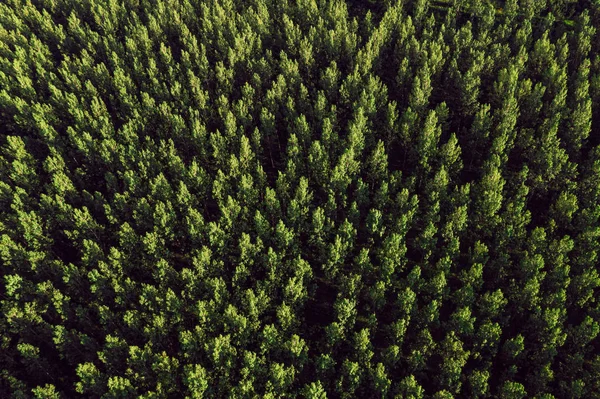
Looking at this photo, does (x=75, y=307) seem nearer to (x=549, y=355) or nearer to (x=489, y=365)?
(x=489, y=365)

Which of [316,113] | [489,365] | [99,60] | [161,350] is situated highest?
[99,60]

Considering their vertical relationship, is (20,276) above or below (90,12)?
below

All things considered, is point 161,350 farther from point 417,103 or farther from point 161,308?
point 417,103

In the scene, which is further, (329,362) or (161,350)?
(161,350)

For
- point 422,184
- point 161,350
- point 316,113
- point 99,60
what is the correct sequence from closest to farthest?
point 161,350, point 422,184, point 316,113, point 99,60

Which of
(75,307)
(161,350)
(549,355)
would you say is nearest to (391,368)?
(549,355)

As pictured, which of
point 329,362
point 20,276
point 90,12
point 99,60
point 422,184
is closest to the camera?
point 329,362

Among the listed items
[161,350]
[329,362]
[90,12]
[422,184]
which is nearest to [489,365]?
[329,362]
